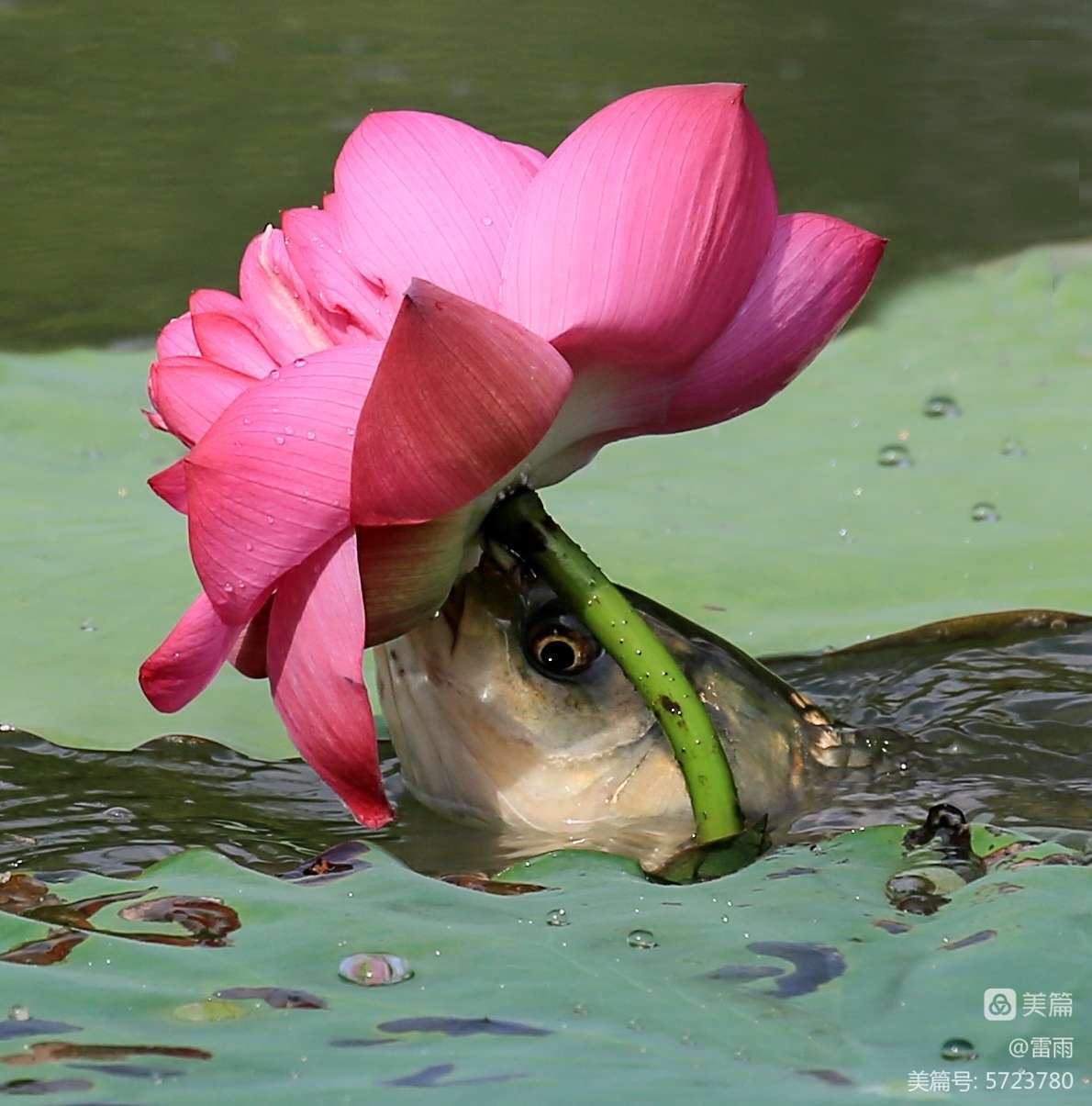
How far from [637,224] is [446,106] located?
10.4ft

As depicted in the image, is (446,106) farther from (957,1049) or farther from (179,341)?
(957,1049)

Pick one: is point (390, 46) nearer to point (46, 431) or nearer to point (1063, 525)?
point (46, 431)

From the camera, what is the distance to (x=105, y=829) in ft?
3.73

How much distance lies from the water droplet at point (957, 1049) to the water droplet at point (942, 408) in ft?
A: 4.14

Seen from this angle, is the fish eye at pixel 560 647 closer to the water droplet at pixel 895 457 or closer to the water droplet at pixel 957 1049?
the water droplet at pixel 957 1049

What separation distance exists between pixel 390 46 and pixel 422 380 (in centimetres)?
418

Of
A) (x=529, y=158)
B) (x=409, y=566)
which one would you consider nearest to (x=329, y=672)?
(x=409, y=566)

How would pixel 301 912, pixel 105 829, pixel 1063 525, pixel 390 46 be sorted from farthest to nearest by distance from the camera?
pixel 390 46 → pixel 1063 525 → pixel 105 829 → pixel 301 912

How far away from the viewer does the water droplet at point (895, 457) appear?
176 centimetres

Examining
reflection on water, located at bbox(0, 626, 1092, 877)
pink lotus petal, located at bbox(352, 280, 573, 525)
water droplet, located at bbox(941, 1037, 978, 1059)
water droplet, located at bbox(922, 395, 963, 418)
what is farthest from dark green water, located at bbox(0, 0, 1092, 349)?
water droplet, located at bbox(941, 1037, 978, 1059)

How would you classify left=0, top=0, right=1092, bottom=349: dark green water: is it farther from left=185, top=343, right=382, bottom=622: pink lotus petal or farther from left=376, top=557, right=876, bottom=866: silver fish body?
left=185, top=343, right=382, bottom=622: pink lotus petal

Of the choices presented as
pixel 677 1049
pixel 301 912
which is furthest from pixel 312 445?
pixel 677 1049

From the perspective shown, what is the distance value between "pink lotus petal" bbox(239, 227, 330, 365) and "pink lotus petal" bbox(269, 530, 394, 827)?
0.12 meters

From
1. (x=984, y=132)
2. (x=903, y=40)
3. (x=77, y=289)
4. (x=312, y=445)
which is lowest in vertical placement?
(x=312, y=445)
